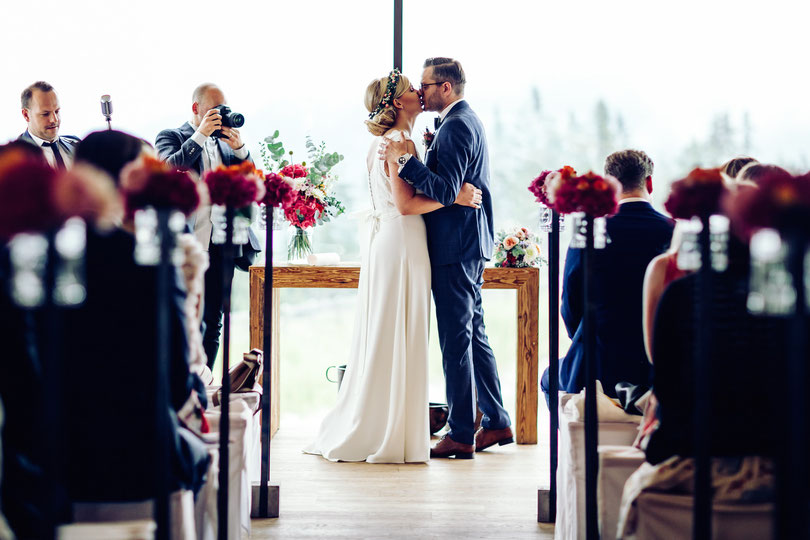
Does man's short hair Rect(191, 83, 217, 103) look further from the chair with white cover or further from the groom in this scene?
the chair with white cover

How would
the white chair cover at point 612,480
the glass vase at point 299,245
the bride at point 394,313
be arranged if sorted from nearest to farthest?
the white chair cover at point 612,480, the bride at point 394,313, the glass vase at point 299,245

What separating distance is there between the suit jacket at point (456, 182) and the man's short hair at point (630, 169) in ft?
2.72

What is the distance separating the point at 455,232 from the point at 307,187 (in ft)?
3.01

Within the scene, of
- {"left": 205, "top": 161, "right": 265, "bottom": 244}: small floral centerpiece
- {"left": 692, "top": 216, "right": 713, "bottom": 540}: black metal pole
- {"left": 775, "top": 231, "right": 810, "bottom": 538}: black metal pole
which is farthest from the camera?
{"left": 205, "top": 161, "right": 265, "bottom": 244}: small floral centerpiece

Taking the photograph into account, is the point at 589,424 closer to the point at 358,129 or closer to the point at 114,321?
the point at 114,321

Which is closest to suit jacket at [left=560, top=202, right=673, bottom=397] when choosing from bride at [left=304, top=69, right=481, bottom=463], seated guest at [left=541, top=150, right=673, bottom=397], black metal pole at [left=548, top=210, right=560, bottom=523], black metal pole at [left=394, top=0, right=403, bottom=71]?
seated guest at [left=541, top=150, right=673, bottom=397]

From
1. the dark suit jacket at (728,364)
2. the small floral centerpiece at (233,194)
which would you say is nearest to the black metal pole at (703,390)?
the dark suit jacket at (728,364)

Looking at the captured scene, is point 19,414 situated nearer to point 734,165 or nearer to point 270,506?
point 270,506

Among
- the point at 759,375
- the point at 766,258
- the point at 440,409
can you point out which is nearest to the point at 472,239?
the point at 440,409

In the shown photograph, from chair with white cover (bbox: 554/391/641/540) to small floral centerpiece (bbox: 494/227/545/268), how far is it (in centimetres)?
158

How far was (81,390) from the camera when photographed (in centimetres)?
165

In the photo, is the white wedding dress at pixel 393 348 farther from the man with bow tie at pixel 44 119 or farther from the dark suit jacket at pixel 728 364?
the dark suit jacket at pixel 728 364

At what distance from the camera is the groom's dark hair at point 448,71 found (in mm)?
3537

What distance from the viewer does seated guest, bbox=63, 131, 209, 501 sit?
1.63 m
